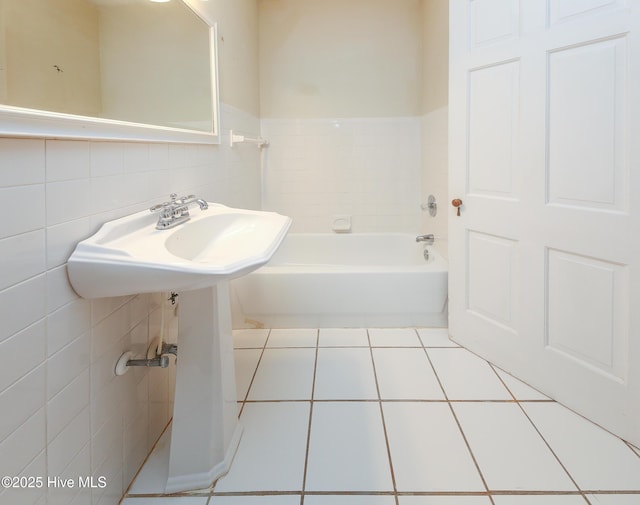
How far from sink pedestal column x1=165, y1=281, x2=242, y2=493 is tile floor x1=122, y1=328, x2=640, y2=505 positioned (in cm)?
7

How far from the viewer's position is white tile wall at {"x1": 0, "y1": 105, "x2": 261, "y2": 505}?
88cm

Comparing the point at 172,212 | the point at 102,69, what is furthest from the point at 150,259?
the point at 102,69

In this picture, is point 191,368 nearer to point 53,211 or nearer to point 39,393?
point 39,393

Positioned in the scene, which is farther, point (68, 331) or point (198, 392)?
point (198, 392)

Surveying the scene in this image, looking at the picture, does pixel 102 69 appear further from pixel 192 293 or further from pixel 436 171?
pixel 436 171

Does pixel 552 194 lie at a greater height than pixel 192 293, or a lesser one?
greater

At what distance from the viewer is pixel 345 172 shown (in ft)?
11.8

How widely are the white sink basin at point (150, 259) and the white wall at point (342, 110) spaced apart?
214 cm

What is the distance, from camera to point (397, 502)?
4.35ft

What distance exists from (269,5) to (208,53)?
1585 mm

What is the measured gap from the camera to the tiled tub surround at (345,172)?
355 centimetres

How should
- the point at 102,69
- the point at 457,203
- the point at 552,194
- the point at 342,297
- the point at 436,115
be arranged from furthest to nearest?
the point at 436,115 → the point at 342,297 → the point at 457,203 → the point at 552,194 → the point at 102,69

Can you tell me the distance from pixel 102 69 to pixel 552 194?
1.74 meters

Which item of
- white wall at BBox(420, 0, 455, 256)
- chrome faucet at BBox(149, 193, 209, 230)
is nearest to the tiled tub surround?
white wall at BBox(420, 0, 455, 256)
